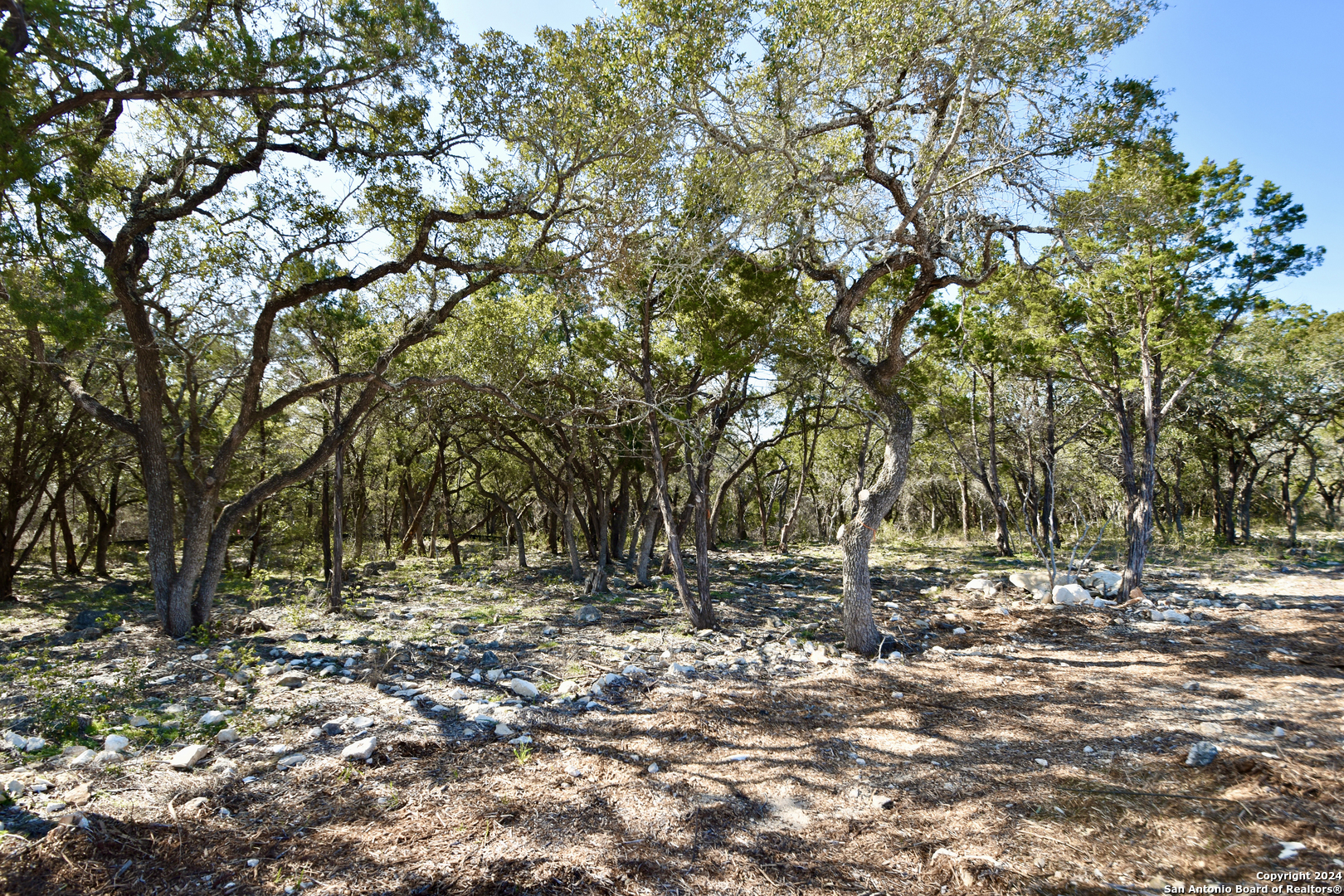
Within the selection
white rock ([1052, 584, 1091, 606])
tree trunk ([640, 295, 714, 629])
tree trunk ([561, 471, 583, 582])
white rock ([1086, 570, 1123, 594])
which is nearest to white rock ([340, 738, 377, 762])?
tree trunk ([640, 295, 714, 629])

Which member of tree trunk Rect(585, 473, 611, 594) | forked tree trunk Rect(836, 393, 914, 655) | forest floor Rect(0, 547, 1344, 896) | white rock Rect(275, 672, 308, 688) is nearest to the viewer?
forest floor Rect(0, 547, 1344, 896)

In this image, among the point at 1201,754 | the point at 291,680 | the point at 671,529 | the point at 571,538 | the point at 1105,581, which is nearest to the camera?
the point at 1201,754

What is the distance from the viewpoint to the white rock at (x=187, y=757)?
14.5 ft

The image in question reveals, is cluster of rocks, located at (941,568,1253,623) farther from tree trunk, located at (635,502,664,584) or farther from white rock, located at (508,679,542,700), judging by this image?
white rock, located at (508,679,542,700)

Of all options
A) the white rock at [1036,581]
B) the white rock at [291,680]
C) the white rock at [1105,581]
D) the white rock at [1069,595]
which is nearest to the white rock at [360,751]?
the white rock at [291,680]

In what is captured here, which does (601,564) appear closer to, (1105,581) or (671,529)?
(671,529)

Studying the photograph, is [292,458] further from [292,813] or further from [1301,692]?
[1301,692]

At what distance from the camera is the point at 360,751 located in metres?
4.71

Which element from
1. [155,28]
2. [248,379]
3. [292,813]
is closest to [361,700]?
[292,813]

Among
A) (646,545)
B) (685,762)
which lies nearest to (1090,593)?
(646,545)

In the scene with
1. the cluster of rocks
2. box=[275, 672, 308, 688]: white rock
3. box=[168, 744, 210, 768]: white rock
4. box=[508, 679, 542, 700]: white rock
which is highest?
the cluster of rocks

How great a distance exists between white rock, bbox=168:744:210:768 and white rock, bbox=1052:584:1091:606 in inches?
462

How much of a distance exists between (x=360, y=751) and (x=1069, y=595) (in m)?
11.0

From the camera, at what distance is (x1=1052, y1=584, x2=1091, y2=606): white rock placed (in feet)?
35.3
